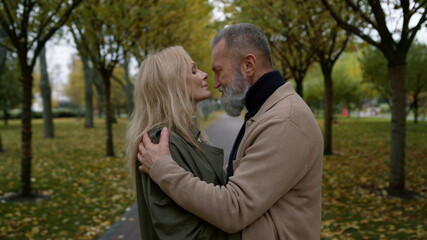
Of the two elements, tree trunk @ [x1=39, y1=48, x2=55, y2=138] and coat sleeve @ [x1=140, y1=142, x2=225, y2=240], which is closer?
coat sleeve @ [x1=140, y1=142, x2=225, y2=240]

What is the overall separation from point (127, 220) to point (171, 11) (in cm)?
842

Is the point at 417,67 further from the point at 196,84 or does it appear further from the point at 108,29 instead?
the point at 196,84

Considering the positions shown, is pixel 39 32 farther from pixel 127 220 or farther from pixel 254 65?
pixel 254 65

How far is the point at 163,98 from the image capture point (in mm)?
1969

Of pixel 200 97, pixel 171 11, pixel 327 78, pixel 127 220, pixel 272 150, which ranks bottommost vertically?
pixel 127 220

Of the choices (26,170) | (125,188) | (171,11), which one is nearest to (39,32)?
(26,170)

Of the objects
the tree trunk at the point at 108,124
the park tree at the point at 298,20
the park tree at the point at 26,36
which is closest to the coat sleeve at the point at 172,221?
the park tree at the point at 26,36

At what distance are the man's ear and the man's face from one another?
0.10 feet

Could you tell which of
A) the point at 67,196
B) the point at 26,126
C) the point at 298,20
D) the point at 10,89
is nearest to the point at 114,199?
the point at 67,196

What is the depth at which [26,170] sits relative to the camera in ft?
23.9

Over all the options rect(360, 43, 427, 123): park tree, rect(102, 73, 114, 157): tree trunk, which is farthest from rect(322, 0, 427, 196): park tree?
rect(360, 43, 427, 123): park tree

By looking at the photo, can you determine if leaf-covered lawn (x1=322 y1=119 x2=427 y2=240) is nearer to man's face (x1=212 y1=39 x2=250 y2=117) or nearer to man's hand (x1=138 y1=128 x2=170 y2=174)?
man's face (x1=212 y1=39 x2=250 y2=117)

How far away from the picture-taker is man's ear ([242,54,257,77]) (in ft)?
6.25

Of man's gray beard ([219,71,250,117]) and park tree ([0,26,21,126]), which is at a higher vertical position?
park tree ([0,26,21,126])
